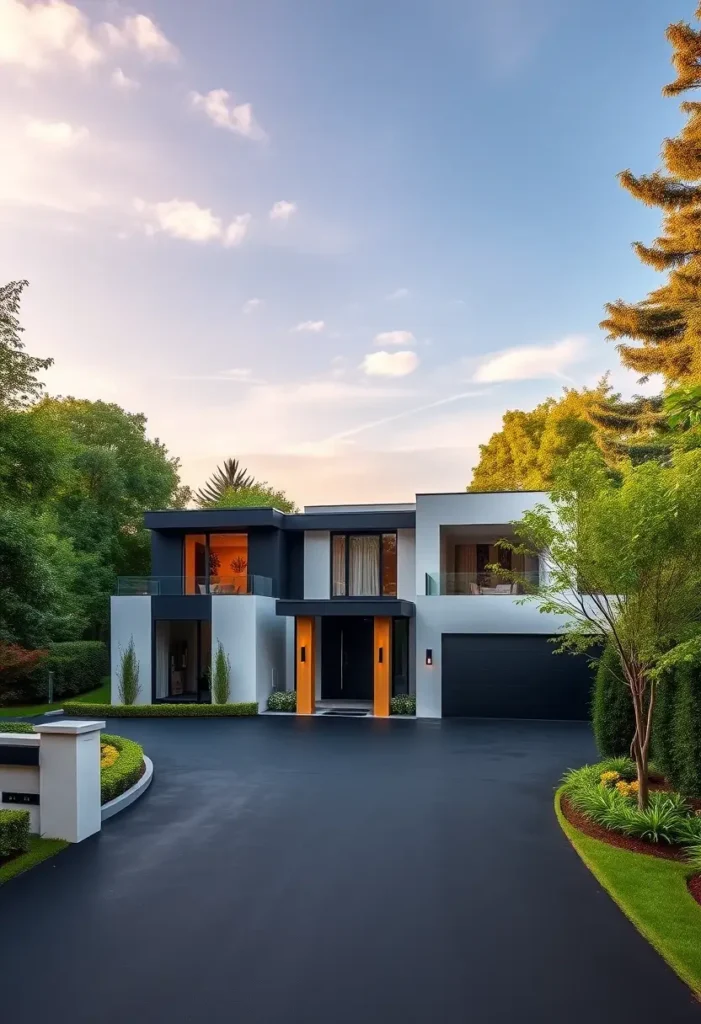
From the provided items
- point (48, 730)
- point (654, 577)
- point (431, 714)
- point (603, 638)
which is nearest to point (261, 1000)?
point (48, 730)

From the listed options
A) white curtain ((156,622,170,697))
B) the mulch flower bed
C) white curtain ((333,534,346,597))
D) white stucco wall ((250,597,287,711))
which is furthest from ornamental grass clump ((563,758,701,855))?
white curtain ((156,622,170,697))

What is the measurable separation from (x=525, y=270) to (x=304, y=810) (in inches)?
562

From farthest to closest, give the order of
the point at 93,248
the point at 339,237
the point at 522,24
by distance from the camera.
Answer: the point at 339,237, the point at 93,248, the point at 522,24

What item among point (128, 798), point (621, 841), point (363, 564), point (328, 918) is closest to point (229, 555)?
point (363, 564)

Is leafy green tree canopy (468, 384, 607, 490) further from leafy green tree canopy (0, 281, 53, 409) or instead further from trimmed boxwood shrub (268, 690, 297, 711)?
leafy green tree canopy (0, 281, 53, 409)

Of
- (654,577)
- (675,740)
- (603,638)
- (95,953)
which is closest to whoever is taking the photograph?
(95,953)

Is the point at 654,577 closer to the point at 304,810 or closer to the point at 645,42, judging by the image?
the point at 304,810

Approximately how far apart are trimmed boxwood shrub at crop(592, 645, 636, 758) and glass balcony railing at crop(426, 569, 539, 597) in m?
6.95

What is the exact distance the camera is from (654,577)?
7.79 meters

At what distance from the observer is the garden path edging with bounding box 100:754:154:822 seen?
27.3 feet

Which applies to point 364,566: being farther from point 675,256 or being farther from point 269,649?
point 675,256

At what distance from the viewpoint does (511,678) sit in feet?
56.1

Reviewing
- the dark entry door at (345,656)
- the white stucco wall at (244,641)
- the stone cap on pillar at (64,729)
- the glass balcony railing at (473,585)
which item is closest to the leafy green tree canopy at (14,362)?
the stone cap on pillar at (64,729)

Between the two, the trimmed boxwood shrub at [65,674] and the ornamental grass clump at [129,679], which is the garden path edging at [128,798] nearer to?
the ornamental grass clump at [129,679]
